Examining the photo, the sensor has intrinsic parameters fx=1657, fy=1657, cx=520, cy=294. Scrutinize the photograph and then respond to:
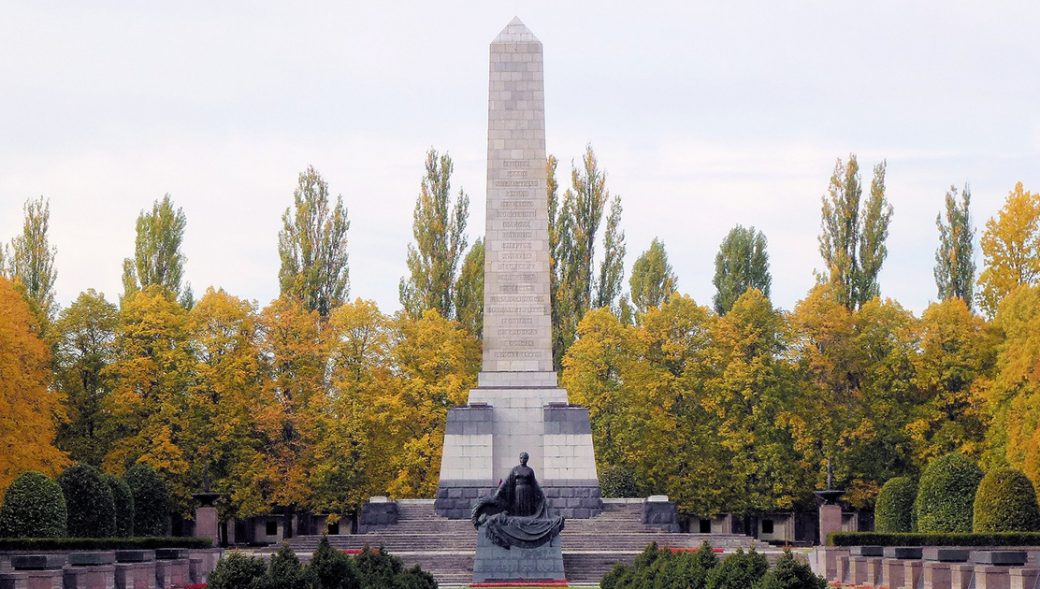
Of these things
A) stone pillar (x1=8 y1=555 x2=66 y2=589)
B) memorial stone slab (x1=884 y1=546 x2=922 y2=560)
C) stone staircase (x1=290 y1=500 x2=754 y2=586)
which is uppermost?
stone pillar (x1=8 y1=555 x2=66 y2=589)

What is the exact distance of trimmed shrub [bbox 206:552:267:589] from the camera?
77.1ft

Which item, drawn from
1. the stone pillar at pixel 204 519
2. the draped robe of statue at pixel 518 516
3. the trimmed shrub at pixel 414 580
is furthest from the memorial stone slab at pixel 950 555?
the stone pillar at pixel 204 519

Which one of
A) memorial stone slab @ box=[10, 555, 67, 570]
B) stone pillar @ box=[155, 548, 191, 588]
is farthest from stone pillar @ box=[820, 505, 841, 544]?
memorial stone slab @ box=[10, 555, 67, 570]

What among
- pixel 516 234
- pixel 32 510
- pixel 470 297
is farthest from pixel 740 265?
pixel 32 510

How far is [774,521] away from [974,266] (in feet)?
47.2

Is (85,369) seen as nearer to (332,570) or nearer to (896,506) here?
(896,506)

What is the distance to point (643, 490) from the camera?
62.8 metres

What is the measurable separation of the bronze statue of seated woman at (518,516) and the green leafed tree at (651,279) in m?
36.6

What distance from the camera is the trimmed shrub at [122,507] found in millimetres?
47125

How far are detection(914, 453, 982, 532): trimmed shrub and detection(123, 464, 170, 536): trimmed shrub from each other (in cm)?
2327

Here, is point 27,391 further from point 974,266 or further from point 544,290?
point 974,266

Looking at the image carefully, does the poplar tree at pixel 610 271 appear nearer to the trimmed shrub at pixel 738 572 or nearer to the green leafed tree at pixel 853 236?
the green leafed tree at pixel 853 236

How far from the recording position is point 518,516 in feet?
129

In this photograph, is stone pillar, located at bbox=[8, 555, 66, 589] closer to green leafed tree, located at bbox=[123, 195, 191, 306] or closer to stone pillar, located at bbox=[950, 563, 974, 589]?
stone pillar, located at bbox=[950, 563, 974, 589]
